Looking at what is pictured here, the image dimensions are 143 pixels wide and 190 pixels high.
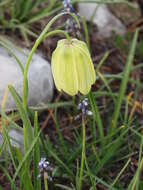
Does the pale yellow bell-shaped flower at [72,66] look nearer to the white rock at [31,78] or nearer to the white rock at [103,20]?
the white rock at [31,78]

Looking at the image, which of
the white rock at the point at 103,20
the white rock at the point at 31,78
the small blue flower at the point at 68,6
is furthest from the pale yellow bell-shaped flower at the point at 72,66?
the white rock at the point at 103,20

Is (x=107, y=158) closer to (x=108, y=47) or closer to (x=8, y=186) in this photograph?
(x=8, y=186)

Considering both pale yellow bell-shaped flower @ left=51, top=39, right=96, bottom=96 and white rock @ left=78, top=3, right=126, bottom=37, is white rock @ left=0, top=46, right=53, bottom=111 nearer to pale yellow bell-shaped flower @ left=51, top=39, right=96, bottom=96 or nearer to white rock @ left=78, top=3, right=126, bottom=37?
pale yellow bell-shaped flower @ left=51, top=39, right=96, bottom=96

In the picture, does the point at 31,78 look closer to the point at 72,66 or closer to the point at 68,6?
the point at 68,6

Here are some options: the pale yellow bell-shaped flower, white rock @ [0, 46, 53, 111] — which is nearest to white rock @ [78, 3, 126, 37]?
Result: white rock @ [0, 46, 53, 111]

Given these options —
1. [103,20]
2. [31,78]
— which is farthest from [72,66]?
[103,20]

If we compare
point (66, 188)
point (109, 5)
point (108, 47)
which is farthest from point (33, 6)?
point (66, 188)

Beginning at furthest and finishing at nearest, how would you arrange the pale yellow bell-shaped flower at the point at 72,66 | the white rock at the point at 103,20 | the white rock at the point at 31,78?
the white rock at the point at 103,20
the white rock at the point at 31,78
the pale yellow bell-shaped flower at the point at 72,66
